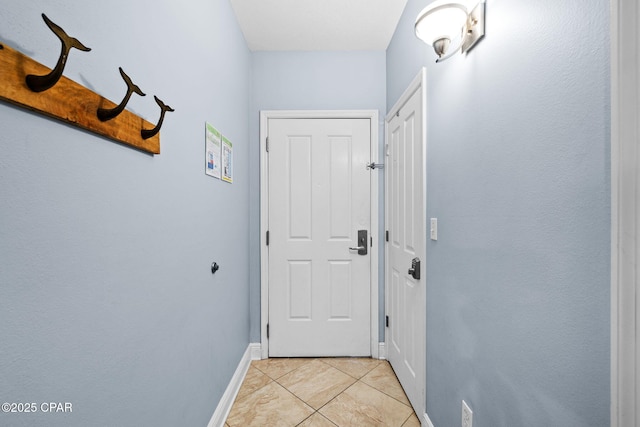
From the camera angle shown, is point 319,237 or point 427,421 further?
point 319,237

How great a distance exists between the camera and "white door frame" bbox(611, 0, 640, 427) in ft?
1.68

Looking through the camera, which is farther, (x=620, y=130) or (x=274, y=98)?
(x=274, y=98)

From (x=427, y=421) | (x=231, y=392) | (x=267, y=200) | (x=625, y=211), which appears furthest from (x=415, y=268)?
(x=231, y=392)

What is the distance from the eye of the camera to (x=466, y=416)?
3.59 ft

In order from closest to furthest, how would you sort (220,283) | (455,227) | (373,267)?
1. (455,227)
2. (220,283)
3. (373,267)

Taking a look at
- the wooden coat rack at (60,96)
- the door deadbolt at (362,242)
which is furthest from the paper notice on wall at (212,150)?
the door deadbolt at (362,242)

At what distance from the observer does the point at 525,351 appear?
31.3 inches

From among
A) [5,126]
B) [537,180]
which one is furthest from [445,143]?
[5,126]

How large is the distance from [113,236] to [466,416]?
144 centimetres

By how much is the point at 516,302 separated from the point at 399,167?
122 centimetres

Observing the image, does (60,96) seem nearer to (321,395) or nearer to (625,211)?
(625,211)

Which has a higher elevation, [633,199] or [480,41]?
[480,41]

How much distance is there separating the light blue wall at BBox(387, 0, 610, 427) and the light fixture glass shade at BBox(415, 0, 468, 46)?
11 cm

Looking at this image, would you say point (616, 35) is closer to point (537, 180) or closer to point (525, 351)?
point (537, 180)
